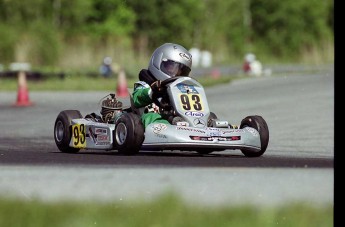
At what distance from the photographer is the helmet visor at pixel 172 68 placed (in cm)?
1249

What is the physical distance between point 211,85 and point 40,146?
2040 centimetres

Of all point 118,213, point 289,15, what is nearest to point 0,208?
point 118,213

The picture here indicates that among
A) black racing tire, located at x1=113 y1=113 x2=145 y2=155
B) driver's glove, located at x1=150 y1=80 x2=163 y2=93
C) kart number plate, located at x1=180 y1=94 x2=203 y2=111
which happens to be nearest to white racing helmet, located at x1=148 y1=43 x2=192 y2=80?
driver's glove, located at x1=150 y1=80 x2=163 y2=93

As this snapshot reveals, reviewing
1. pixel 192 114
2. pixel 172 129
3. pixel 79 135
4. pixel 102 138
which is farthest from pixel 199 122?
pixel 79 135

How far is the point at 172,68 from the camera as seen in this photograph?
41.0 ft

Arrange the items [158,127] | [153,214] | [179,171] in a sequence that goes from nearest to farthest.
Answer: [153,214], [179,171], [158,127]

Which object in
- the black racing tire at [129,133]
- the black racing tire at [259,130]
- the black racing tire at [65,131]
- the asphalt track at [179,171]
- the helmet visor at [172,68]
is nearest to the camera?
the asphalt track at [179,171]

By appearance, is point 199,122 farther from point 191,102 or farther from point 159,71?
point 159,71

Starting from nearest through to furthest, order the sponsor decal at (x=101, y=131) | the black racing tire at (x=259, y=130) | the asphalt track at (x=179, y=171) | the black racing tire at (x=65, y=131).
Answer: the asphalt track at (x=179, y=171) → the black racing tire at (x=259, y=130) → the sponsor decal at (x=101, y=131) → the black racing tire at (x=65, y=131)

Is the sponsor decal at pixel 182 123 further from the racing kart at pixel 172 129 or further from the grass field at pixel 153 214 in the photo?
the grass field at pixel 153 214

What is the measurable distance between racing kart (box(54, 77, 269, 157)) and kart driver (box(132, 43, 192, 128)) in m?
0.11

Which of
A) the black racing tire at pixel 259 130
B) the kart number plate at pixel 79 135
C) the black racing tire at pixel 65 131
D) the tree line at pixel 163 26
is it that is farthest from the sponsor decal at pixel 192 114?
the tree line at pixel 163 26

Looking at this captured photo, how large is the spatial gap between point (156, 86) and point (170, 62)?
1.38 ft

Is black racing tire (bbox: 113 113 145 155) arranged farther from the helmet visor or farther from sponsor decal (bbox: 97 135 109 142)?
the helmet visor
